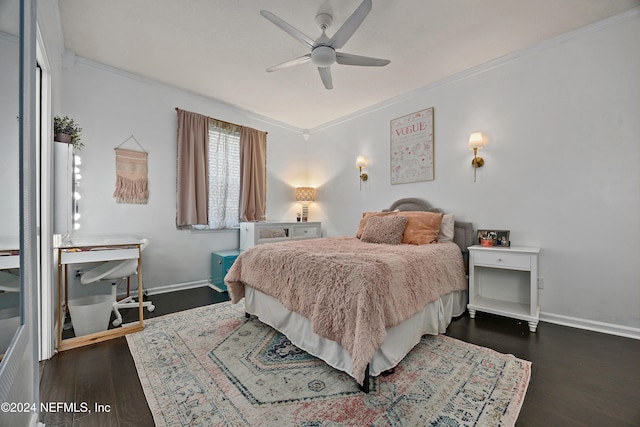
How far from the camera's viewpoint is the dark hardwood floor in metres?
1.38

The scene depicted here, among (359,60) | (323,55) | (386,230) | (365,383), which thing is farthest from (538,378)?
(323,55)

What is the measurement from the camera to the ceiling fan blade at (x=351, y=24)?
1847 millimetres

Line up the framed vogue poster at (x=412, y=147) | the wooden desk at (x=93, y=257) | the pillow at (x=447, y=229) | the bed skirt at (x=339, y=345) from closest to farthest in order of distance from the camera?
the bed skirt at (x=339, y=345) < the wooden desk at (x=93, y=257) < the pillow at (x=447, y=229) < the framed vogue poster at (x=412, y=147)

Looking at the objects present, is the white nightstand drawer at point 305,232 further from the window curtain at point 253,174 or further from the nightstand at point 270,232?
the window curtain at point 253,174

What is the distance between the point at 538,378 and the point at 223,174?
13.6 ft

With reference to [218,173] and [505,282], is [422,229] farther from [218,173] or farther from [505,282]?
[218,173]

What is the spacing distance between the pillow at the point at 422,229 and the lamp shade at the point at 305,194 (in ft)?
7.61

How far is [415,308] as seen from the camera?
1.91m

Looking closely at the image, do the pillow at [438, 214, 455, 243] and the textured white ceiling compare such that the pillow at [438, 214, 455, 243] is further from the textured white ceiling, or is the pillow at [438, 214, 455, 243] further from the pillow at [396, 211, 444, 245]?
the textured white ceiling

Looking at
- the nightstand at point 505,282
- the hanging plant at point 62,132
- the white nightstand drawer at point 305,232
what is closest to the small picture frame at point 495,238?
Result: the nightstand at point 505,282

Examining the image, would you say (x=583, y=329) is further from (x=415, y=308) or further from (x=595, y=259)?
(x=415, y=308)

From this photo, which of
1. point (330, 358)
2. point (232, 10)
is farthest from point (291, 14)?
point (330, 358)

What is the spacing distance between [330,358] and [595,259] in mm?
2605

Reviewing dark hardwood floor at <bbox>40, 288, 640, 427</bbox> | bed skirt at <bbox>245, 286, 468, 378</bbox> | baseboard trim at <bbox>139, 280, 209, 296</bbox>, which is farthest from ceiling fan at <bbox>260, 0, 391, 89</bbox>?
baseboard trim at <bbox>139, 280, 209, 296</bbox>
